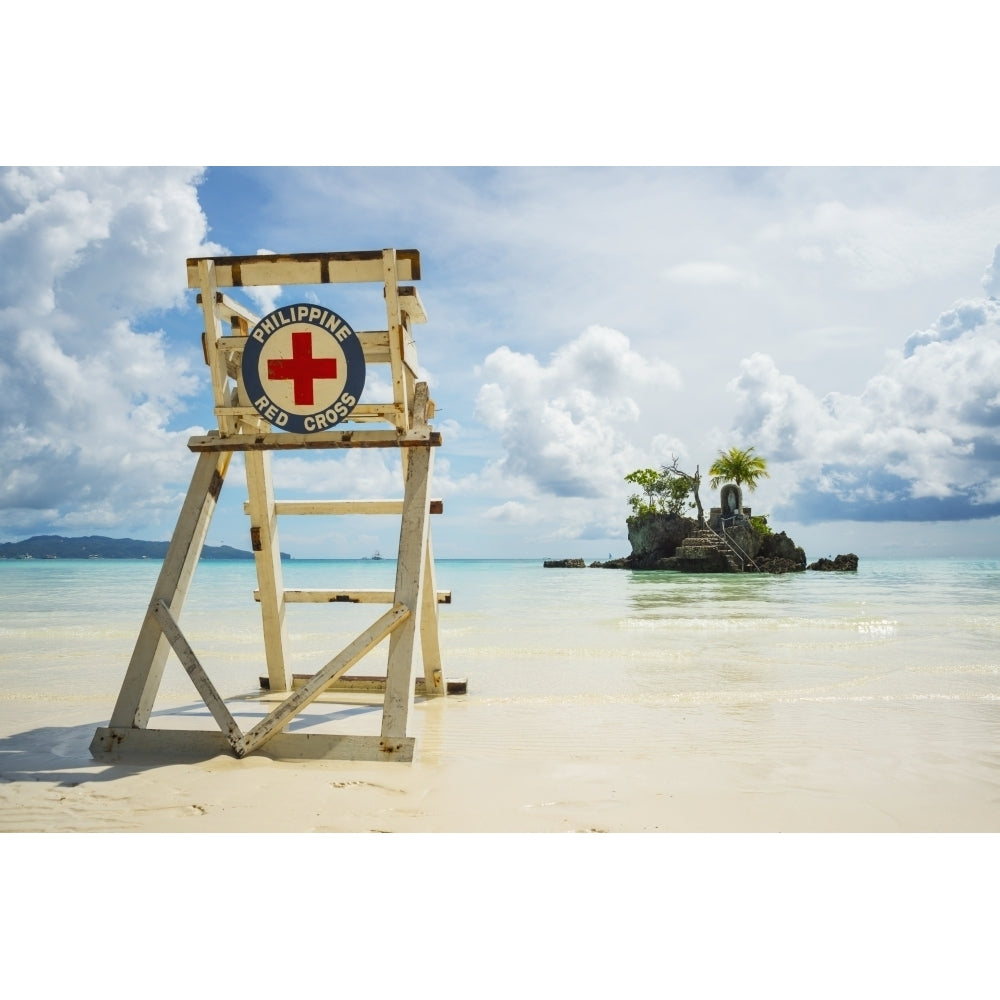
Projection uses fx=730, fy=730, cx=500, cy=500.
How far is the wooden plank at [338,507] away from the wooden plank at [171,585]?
4.55 ft

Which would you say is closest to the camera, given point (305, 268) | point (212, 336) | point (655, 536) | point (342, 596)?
point (305, 268)

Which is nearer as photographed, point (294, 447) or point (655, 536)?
point (294, 447)

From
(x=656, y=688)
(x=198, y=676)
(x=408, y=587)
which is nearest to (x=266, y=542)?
(x=198, y=676)

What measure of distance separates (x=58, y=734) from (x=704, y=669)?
7.31m

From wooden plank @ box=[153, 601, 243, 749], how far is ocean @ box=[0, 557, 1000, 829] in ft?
3.89

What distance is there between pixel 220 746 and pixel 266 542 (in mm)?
2565

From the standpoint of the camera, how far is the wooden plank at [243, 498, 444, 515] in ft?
22.7

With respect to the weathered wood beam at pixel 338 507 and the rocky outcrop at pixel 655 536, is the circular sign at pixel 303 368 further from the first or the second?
the rocky outcrop at pixel 655 536

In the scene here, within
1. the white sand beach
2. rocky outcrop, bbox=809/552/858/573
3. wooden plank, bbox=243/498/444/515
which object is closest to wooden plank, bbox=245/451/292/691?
wooden plank, bbox=243/498/444/515

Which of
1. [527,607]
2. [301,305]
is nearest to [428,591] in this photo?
[301,305]

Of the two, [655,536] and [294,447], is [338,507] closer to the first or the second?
[294,447]

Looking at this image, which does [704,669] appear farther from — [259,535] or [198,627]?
[198,627]

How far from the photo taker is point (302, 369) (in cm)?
525

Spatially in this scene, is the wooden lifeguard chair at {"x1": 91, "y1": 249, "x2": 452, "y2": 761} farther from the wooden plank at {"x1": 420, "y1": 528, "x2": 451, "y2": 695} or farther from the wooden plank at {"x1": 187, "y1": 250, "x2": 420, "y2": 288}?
the wooden plank at {"x1": 420, "y1": 528, "x2": 451, "y2": 695}
